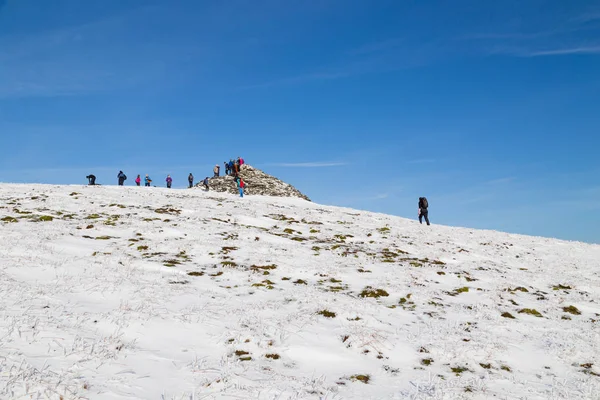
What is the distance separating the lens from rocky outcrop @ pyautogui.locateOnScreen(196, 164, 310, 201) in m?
56.4

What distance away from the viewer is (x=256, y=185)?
192ft

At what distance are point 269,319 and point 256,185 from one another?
4957cm

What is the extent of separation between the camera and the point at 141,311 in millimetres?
9039

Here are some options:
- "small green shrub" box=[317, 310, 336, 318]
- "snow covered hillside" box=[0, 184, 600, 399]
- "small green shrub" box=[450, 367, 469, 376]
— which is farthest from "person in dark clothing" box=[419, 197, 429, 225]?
"small green shrub" box=[450, 367, 469, 376]

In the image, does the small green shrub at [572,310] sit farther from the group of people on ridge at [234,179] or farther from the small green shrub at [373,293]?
the group of people on ridge at [234,179]

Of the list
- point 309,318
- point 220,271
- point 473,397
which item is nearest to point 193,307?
point 309,318

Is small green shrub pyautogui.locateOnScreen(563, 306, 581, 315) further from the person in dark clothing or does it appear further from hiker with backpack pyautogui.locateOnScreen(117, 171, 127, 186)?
hiker with backpack pyautogui.locateOnScreen(117, 171, 127, 186)

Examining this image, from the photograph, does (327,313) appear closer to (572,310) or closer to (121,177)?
(572,310)

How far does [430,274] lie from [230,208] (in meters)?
16.6

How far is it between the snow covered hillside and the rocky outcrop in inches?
1437

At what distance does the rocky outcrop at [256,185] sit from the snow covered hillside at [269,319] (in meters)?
36.5

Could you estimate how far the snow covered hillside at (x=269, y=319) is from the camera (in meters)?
6.60

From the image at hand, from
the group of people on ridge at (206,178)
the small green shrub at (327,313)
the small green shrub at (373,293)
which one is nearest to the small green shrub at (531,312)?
the small green shrub at (373,293)

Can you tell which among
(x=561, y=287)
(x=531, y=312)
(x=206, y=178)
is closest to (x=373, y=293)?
(x=531, y=312)
